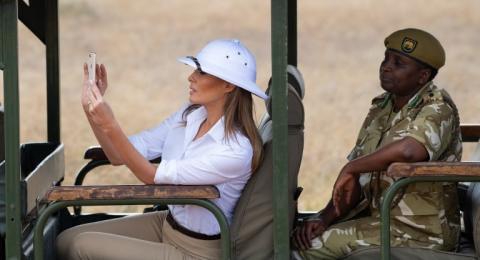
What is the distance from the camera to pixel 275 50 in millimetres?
4266

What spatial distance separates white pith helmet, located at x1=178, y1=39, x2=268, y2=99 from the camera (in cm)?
457

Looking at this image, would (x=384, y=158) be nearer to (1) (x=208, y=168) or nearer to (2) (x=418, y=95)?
(2) (x=418, y=95)

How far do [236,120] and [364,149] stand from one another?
0.68 meters

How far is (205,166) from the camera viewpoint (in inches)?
177

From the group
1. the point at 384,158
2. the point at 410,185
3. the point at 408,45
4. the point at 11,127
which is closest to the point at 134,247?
the point at 11,127

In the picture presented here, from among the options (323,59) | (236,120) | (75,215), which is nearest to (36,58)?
(323,59)

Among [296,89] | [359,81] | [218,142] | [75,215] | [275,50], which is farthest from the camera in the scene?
[359,81]

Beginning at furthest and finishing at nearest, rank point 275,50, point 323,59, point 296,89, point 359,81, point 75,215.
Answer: point 323,59 → point 359,81 → point 75,215 → point 296,89 → point 275,50

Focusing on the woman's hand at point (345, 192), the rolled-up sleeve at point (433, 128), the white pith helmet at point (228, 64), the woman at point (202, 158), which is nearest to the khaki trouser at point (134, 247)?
the woman at point (202, 158)

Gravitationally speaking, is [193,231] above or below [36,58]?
below

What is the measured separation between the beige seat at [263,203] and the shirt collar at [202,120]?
0.18m

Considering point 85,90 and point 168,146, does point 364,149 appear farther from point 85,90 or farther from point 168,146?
point 85,90

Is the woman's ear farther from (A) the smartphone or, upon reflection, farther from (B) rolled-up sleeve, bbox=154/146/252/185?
(A) the smartphone

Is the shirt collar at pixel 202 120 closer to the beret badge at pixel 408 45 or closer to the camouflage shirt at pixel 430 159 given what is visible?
the camouflage shirt at pixel 430 159
